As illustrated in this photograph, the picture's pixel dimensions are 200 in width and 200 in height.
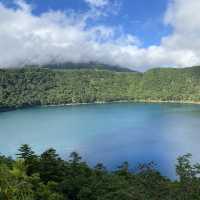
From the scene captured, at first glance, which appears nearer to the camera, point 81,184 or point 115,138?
point 81,184

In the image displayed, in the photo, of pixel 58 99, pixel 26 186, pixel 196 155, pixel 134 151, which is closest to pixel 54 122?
pixel 134 151

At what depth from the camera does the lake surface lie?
56.2 m

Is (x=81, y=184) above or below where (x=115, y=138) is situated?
above

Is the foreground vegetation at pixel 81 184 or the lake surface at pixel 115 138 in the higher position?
the foreground vegetation at pixel 81 184

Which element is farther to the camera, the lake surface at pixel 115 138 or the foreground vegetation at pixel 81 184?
the lake surface at pixel 115 138

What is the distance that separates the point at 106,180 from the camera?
2150 cm

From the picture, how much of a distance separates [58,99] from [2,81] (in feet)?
111

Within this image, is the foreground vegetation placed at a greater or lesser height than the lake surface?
greater

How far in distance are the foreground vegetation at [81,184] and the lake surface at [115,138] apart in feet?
79.7

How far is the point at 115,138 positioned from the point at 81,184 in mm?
52368

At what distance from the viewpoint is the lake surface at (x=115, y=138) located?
5616 cm

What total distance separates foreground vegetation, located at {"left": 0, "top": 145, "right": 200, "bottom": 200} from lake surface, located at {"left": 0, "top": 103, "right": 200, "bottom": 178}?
24306 millimetres

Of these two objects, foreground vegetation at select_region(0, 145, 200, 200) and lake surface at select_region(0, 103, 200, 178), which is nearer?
foreground vegetation at select_region(0, 145, 200, 200)

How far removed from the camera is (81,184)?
2242 cm
